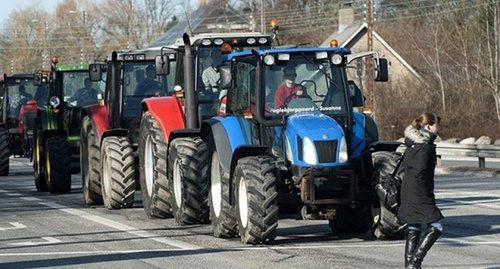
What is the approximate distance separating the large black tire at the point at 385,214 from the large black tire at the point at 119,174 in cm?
649

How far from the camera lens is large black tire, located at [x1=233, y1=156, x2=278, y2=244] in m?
14.5

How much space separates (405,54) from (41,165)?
5229 cm

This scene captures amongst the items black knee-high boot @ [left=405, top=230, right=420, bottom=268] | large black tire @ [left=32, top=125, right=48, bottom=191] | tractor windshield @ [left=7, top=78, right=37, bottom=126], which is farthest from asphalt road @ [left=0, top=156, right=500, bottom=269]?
tractor windshield @ [left=7, top=78, right=37, bottom=126]

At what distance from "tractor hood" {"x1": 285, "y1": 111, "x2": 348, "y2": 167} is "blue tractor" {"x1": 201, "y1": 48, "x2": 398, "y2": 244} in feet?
0.04

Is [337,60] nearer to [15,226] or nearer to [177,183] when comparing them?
[177,183]

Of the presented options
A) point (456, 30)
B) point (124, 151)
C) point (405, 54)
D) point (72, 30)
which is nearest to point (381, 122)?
point (456, 30)

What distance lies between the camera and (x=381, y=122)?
57375 millimetres

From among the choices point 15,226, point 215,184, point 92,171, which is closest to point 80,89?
point 92,171

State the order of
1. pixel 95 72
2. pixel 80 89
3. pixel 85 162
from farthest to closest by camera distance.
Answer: pixel 80 89 → pixel 85 162 → pixel 95 72

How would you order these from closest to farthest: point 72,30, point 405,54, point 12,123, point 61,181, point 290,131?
1. point 290,131
2. point 61,181
3. point 12,123
4. point 405,54
5. point 72,30

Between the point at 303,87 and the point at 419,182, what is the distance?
3960mm

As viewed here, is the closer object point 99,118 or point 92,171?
point 92,171

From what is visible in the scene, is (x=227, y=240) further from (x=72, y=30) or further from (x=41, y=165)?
(x=72, y=30)

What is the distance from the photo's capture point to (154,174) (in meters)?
19.0
